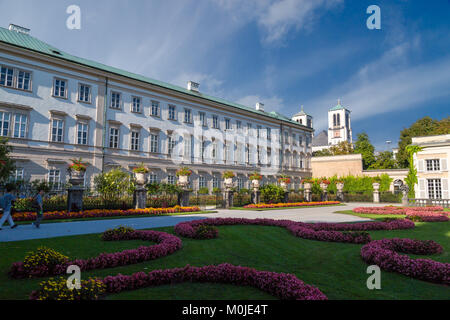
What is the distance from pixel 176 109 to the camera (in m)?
36.0

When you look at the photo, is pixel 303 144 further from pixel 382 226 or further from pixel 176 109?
pixel 382 226

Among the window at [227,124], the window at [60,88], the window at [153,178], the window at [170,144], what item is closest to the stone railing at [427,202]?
the window at [227,124]

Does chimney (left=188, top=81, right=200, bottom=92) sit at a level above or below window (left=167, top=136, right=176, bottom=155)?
above

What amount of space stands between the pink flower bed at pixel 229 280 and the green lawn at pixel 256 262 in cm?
16

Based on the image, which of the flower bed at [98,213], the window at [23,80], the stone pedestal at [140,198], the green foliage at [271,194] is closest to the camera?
the flower bed at [98,213]

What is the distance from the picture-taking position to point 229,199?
82.0 feet

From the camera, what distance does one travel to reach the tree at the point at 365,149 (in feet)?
192

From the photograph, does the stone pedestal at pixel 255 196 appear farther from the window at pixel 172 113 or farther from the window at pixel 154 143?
the window at pixel 172 113

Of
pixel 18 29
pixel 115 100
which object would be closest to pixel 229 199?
pixel 115 100

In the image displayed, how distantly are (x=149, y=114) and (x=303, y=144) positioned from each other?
33.4 meters

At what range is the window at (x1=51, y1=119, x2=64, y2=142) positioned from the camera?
26.3 m

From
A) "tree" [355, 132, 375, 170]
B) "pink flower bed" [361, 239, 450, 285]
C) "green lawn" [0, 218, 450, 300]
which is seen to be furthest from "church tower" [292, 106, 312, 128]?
"pink flower bed" [361, 239, 450, 285]

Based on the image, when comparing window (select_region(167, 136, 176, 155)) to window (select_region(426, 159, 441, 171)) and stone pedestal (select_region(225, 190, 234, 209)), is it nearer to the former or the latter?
stone pedestal (select_region(225, 190, 234, 209))

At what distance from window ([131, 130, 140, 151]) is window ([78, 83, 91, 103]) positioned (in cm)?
555
